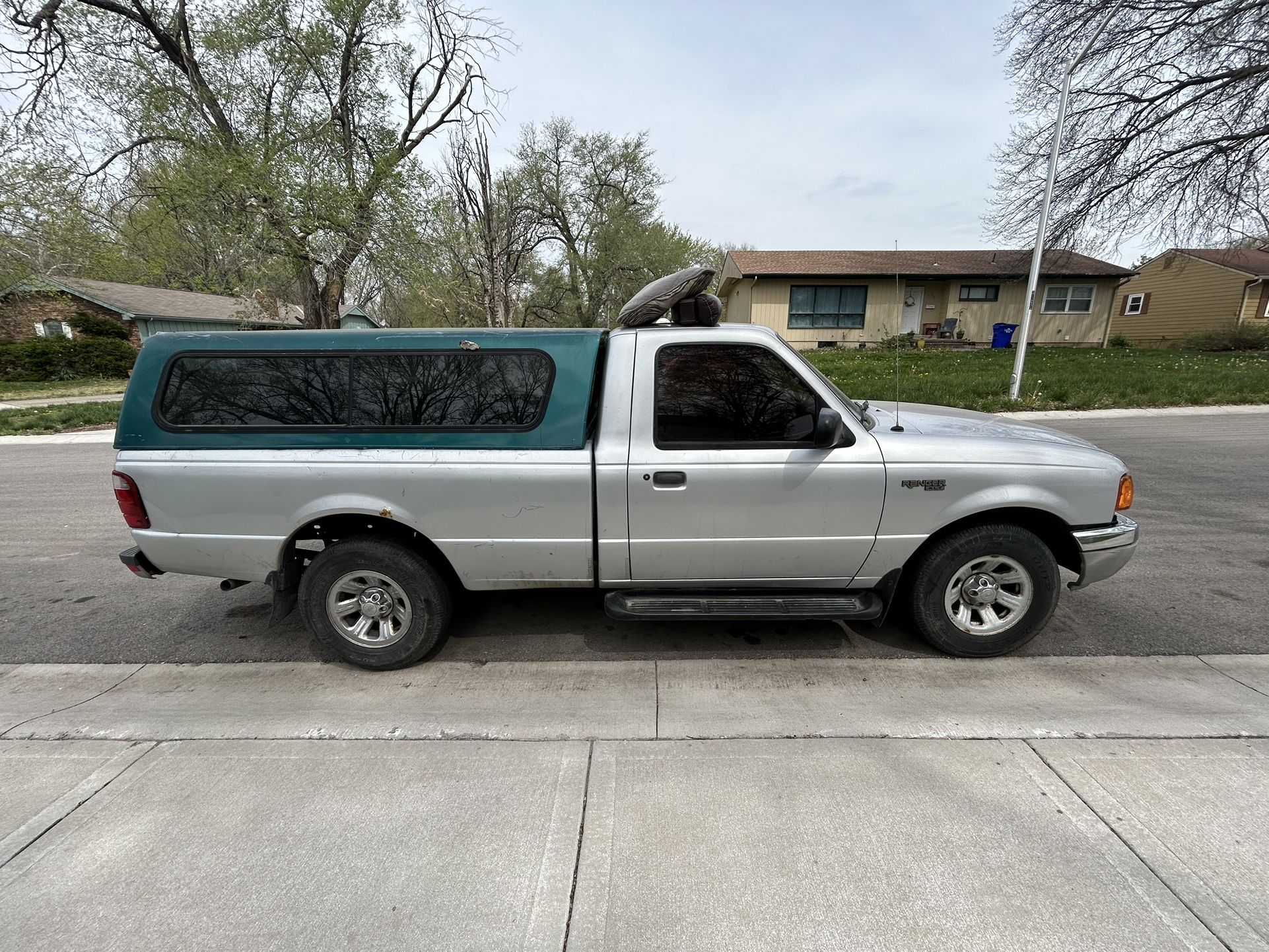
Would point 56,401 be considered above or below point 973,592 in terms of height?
below

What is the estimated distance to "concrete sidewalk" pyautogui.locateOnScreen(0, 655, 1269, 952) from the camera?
1.79 meters

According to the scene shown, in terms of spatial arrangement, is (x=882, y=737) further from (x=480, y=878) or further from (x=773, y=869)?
(x=480, y=878)

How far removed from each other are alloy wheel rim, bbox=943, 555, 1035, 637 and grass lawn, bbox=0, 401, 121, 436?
16853 mm

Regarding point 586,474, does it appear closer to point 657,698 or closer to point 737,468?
point 737,468

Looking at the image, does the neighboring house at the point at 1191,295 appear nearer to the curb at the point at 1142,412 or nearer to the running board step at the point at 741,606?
the curb at the point at 1142,412

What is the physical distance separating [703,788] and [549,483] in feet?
5.05

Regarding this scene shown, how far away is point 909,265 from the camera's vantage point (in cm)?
2567

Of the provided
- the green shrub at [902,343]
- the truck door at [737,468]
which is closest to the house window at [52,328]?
the truck door at [737,468]

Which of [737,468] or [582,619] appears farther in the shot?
[582,619]

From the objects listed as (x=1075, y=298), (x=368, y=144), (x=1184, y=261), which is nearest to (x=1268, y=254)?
(x=1184, y=261)

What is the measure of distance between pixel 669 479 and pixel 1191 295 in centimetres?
3890

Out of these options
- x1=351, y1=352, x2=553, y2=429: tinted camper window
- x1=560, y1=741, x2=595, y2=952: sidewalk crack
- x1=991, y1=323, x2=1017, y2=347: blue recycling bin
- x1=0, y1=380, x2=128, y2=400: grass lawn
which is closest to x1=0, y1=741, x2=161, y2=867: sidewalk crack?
x1=351, y1=352, x2=553, y2=429: tinted camper window

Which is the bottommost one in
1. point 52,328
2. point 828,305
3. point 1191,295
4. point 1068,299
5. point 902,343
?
point 902,343

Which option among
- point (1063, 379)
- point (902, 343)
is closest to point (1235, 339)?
point (902, 343)
